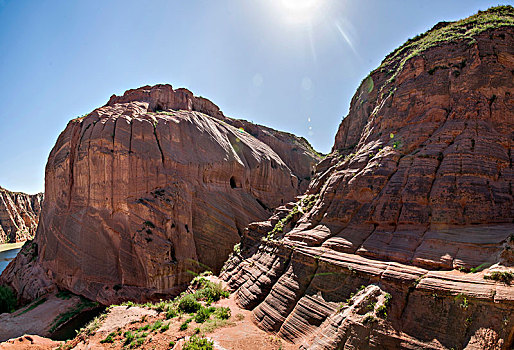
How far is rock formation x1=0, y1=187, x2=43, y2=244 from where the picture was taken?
6812cm

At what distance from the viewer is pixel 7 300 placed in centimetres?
2405

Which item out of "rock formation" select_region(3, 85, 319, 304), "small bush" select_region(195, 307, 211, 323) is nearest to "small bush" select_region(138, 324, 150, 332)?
"small bush" select_region(195, 307, 211, 323)

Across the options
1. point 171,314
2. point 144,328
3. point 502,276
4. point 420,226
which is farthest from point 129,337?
point 502,276

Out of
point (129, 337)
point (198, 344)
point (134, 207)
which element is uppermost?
point (134, 207)


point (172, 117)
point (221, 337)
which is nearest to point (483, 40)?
point (221, 337)

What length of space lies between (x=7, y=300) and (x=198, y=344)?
87.1ft

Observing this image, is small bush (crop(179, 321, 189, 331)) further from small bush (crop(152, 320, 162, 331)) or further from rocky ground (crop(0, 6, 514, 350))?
small bush (crop(152, 320, 162, 331))

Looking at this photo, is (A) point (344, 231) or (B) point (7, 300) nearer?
(A) point (344, 231)

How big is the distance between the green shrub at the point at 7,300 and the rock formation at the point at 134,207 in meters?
0.64

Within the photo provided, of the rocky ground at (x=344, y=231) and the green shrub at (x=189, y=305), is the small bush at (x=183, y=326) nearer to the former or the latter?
the rocky ground at (x=344, y=231)

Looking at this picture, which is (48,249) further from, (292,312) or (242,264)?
(292,312)

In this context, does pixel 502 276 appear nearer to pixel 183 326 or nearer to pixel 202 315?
pixel 202 315

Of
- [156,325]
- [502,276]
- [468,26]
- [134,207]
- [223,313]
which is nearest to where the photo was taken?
[502,276]

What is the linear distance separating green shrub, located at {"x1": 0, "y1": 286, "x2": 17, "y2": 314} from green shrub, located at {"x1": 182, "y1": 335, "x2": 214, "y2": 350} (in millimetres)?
23969
